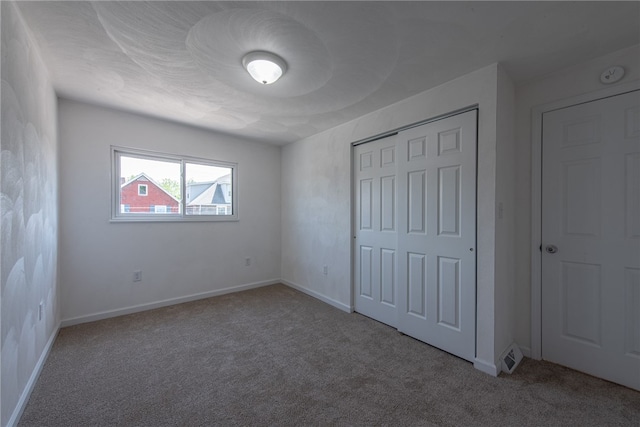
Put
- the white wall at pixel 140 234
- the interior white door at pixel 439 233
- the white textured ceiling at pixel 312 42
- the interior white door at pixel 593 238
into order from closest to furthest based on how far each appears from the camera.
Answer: the white textured ceiling at pixel 312 42
the interior white door at pixel 593 238
the interior white door at pixel 439 233
the white wall at pixel 140 234

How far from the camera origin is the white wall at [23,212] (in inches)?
53.4

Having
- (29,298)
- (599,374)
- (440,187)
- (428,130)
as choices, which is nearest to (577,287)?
(599,374)

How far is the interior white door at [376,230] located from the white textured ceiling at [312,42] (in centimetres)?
68

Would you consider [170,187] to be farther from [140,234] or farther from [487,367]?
[487,367]

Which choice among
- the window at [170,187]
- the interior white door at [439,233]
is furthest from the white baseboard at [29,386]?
the interior white door at [439,233]

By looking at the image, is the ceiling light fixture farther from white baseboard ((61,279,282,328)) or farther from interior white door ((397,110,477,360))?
white baseboard ((61,279,282,328))

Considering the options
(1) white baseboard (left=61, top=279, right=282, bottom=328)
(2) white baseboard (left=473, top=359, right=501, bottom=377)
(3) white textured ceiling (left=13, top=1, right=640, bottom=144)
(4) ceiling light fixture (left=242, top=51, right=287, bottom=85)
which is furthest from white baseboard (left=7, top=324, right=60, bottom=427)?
(2) white baseboard (left=473, top=359, right=501, bottom=377)

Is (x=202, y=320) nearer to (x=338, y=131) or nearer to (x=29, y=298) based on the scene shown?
(x=29, y=298)

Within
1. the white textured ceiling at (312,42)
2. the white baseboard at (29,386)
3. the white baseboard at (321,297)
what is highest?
the white textured ceiling at (312,42)

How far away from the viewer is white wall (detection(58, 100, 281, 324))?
2768mm

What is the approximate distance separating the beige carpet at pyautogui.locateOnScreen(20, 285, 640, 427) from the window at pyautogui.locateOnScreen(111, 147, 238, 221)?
143cm

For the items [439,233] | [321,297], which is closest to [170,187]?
[321,297]

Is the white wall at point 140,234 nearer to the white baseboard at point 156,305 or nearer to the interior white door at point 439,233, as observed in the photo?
the white baseboard at point 156,305

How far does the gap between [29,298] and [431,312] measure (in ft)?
10.3
